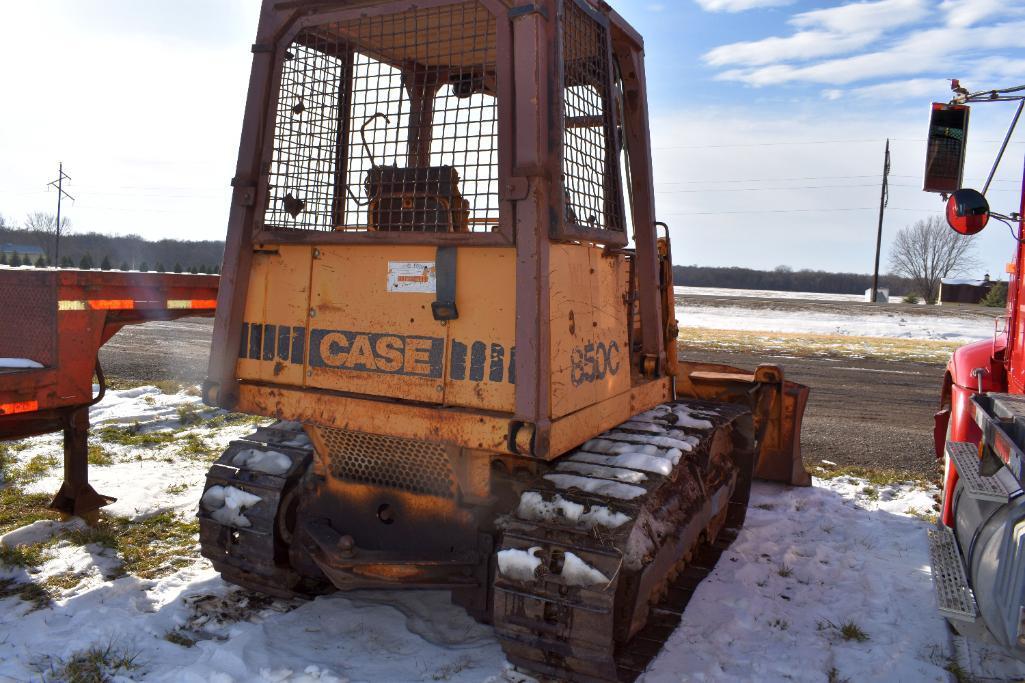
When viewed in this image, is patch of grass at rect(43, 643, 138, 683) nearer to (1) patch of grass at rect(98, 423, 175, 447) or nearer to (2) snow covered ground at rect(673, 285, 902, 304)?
(1) patch of grass at rect(98, 423, 175, 447)

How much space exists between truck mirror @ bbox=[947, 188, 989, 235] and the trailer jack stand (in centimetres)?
570

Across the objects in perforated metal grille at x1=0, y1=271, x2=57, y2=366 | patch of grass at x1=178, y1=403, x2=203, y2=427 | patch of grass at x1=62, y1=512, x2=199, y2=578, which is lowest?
patch of grass at x1=62, y1=512, x2=199, y2=578

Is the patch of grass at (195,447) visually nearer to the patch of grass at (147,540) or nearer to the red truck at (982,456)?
the patch of grass at (147,540)

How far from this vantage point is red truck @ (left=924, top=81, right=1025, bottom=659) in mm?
3090

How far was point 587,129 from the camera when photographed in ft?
12.4

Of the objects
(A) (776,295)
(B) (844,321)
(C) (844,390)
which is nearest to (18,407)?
(C) (844,390)

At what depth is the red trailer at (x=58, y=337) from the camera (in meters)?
4.84

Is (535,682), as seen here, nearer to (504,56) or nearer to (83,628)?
(83,628)

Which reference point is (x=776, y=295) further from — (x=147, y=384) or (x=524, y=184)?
(x=524, y=184)

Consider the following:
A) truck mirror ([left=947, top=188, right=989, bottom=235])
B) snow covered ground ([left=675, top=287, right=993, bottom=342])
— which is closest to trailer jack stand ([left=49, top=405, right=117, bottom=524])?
truck mirror ([left=947, top=188, right=989, bottom=235])

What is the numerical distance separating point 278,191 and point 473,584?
216cm

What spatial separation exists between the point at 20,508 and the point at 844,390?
1087cm

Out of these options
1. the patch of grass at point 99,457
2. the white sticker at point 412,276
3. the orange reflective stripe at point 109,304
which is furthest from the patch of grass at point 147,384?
the white sticker at point 412,276

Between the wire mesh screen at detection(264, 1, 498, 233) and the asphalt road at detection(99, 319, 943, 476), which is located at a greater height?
the wire mesh screen at detection(264, 1, 498, 233)
